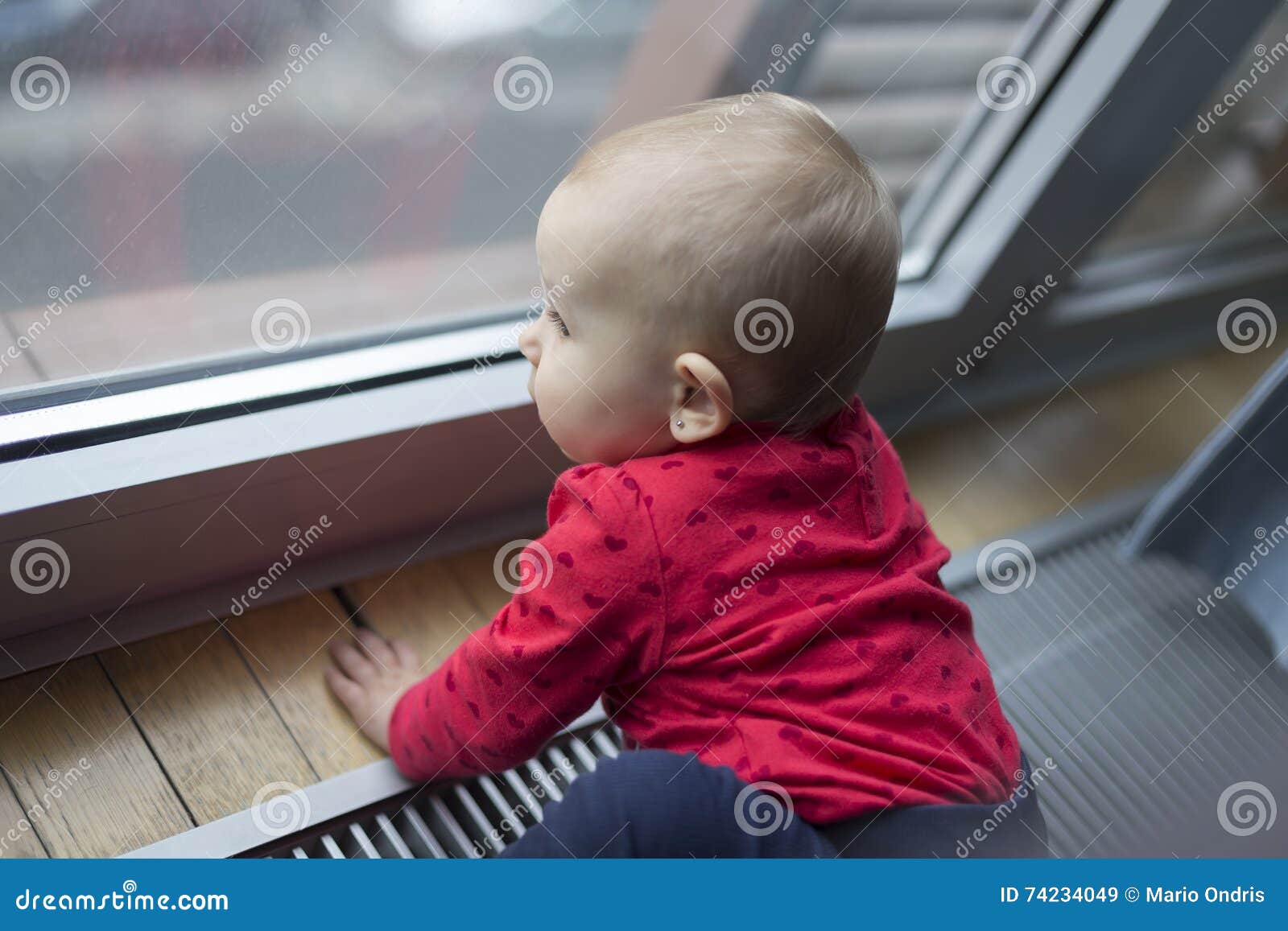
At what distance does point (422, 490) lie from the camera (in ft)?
4.09

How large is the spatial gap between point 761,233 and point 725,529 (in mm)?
223

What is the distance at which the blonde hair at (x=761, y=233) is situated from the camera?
0.84 m

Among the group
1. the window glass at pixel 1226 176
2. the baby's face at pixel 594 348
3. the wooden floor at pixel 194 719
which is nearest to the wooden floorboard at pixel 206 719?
the wooden floor at pixel 194 719

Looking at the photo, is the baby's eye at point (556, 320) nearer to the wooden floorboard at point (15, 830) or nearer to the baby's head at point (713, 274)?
the baby's head at point (713, 274)

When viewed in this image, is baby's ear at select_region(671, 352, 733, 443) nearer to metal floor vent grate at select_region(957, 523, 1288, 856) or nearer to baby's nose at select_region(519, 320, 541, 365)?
baby's nose at select_region(519, 320, 541, 365)

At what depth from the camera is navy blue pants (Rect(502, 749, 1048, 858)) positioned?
0.86 metres

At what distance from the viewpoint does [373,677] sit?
45.6 inches

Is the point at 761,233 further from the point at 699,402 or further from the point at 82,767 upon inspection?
the point at 82,767

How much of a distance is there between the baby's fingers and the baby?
22 cm

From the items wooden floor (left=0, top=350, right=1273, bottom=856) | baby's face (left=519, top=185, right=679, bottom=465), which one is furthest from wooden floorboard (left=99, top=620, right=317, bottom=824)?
baby's face (left=519, top=185, right=679, bottom=465)

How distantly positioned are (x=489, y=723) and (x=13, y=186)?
59 cm

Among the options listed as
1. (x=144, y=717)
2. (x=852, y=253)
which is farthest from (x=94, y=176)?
(x=852, y=253)

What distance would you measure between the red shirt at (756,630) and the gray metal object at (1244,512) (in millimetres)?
496

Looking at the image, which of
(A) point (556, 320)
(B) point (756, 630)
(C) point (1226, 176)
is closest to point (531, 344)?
(A) point (556, 320)
